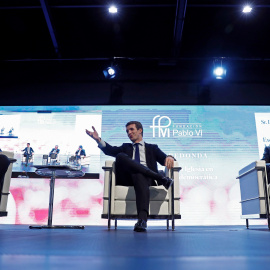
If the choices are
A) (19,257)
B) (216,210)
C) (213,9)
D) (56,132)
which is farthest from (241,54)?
(19,257)

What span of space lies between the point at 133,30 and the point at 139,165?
2.92m

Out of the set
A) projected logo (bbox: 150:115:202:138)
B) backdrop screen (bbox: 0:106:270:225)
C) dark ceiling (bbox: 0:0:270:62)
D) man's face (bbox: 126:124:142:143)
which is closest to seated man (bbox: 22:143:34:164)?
backdrop screen (bbox: 0:106:270:225)

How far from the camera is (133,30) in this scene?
15.1 feet

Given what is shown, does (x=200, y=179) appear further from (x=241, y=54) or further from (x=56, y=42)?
(x=56, y=42)

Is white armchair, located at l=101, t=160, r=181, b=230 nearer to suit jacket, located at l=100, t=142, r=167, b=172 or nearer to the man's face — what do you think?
suit jacket, located at l=100, t=142, r=167, b=172

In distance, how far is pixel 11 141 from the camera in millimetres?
4801

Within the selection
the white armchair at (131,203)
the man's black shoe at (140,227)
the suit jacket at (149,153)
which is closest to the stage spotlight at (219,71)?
the suit jacket at (149,153)

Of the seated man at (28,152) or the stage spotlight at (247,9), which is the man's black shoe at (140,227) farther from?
the stage spotlight at (247,9)

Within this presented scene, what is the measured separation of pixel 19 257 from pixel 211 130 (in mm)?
4340

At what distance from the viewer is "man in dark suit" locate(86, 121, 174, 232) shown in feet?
7.28

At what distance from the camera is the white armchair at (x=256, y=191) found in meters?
2.71

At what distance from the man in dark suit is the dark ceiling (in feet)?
7.19

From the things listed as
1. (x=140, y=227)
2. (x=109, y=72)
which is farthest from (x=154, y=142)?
(x=140, y=227)

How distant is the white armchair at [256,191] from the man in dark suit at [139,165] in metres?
0.88
